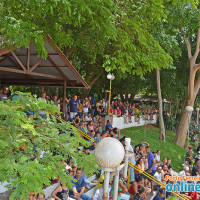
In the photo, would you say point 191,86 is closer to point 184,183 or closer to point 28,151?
point 184,183

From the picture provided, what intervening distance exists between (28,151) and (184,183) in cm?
814

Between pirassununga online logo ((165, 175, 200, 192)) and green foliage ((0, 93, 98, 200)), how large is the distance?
20.6 feet

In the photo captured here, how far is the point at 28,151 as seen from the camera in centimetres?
328

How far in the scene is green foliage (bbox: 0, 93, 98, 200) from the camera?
2.59 meters

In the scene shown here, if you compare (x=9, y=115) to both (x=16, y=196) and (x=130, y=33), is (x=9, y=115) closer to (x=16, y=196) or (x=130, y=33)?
(x=16, y=196)

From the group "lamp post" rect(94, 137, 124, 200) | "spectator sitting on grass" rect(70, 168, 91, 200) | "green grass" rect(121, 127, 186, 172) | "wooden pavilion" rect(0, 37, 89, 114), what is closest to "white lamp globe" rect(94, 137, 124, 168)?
"lamp post" rect(94, 137, 124, 200)

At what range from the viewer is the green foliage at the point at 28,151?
2.59 metres

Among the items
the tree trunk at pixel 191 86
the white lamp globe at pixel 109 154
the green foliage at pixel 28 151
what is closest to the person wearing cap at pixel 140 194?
the green foliage at pixel 28 151

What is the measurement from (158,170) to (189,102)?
29.5 ft

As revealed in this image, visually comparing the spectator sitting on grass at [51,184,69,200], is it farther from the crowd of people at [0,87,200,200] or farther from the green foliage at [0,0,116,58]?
the green foliage at [0,0,116,58]

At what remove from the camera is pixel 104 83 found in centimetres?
2534

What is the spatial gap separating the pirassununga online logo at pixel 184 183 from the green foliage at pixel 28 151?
628 centimetres

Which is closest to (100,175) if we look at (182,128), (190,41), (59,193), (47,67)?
(59,193)

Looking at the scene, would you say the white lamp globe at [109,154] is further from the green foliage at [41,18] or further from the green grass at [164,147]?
the green grass at [164,147]
